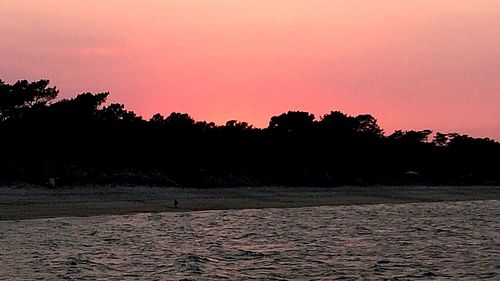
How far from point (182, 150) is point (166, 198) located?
12.5 m

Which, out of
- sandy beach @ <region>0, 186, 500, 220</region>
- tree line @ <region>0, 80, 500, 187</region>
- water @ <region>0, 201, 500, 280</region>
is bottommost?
water @ <region>0, 201, 500, 280</region>

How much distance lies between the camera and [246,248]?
24094mm

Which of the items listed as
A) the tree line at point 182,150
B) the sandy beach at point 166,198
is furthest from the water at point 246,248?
the tree line at point 182,150

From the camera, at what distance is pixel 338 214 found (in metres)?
40.4

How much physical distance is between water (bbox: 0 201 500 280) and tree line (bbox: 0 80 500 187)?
14538 mm

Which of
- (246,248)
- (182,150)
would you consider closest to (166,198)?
(182,150)

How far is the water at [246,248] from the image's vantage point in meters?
18.5

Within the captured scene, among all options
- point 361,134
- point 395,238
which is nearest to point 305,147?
point 361,134

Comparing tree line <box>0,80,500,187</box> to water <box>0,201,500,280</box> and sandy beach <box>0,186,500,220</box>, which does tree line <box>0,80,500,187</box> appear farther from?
water <box>0,201,500,280</box>

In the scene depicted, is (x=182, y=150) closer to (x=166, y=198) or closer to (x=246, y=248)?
(x=166, y=198)

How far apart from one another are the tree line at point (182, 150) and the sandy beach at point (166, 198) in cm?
204

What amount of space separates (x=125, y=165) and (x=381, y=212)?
1996cm

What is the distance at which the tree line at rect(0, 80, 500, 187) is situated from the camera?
47625 millimetres

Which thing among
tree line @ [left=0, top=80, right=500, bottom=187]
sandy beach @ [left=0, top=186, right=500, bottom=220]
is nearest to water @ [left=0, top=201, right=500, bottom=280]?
sandy beach @ [left=0, top=186, right=500, bottom=220]
